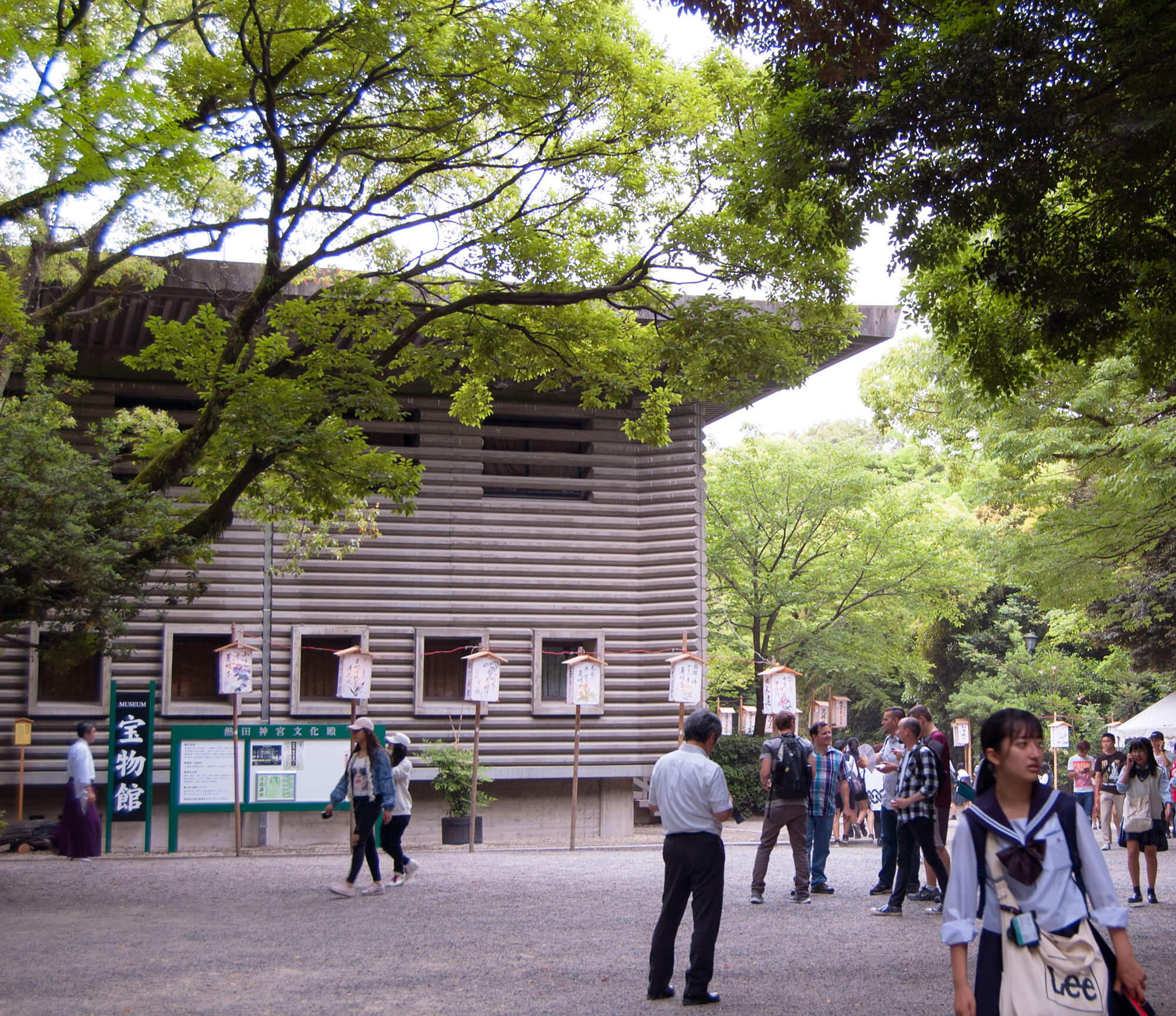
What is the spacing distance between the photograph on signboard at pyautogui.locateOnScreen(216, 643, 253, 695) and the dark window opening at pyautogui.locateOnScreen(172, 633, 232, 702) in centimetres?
229

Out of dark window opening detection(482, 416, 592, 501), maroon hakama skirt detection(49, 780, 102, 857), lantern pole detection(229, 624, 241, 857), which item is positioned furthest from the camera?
dark window opening detection(482, 416, 592, 501)

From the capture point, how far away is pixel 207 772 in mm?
17172

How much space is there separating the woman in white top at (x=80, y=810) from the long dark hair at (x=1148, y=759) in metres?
12.3

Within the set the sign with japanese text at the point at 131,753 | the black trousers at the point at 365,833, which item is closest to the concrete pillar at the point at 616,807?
the sign with japanese text at the point at 131,753

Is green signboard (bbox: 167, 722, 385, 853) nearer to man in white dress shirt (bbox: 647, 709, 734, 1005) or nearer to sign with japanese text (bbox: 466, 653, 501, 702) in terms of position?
sign with japanese text (bbox: 466, 653, 501, 702)

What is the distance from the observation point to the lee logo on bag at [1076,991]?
141 inches

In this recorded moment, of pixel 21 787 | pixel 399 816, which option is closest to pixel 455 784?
pixel 21 787

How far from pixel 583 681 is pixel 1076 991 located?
1444 centimetres

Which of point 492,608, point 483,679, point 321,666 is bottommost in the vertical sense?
point 483,679

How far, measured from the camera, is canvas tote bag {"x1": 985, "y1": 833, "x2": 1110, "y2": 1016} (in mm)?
3594

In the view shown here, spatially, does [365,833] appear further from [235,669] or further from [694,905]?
[235,669]

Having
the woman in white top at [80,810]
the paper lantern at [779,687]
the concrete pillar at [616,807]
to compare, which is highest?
the paper lantern at [779,687]

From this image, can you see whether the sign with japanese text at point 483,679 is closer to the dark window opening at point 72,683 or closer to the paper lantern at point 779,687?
the paper lantern at point 779,687

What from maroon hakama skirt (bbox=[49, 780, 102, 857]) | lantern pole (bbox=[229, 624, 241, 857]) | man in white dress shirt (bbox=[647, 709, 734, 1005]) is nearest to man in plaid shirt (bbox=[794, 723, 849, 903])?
man in white dress shirt (bbox=[647, 709, 734, 1005])
